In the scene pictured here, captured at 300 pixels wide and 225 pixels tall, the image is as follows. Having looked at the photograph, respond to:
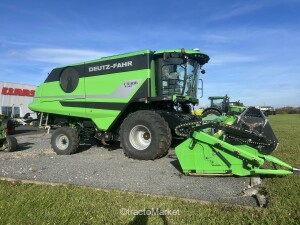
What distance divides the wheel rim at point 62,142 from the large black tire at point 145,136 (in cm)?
231

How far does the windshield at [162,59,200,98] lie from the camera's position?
7.98 meters

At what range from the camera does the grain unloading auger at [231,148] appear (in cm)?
508

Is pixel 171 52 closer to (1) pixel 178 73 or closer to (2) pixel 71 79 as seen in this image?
(1) pixel 178 73

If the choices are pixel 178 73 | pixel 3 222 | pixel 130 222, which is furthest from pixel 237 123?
pixel 3 222

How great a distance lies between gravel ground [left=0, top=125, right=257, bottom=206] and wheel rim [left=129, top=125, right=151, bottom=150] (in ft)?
1.64

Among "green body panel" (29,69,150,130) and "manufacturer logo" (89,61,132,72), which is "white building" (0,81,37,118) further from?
"manufacturer logo" (89,61,132,72)

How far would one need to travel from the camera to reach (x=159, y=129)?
283 inches

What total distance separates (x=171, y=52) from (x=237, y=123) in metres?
2.83

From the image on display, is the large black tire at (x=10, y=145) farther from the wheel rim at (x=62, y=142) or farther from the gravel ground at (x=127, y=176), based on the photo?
the wheel rim at (x=62, y=142)

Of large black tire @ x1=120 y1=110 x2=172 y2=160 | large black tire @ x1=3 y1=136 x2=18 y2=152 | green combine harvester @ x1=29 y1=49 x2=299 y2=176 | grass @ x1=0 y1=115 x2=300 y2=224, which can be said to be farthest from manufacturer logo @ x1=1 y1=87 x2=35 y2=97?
grass @ x1=0 y1=115 x2=300 y2=224

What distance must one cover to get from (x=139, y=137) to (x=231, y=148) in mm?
3257

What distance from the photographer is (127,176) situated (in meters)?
5.86

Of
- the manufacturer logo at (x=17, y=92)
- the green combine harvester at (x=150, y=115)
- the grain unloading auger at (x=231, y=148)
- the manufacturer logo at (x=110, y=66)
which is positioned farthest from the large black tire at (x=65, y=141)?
the manufacturer logo at (x=17, y=92)

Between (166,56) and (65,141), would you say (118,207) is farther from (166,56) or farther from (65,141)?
(65,141)
